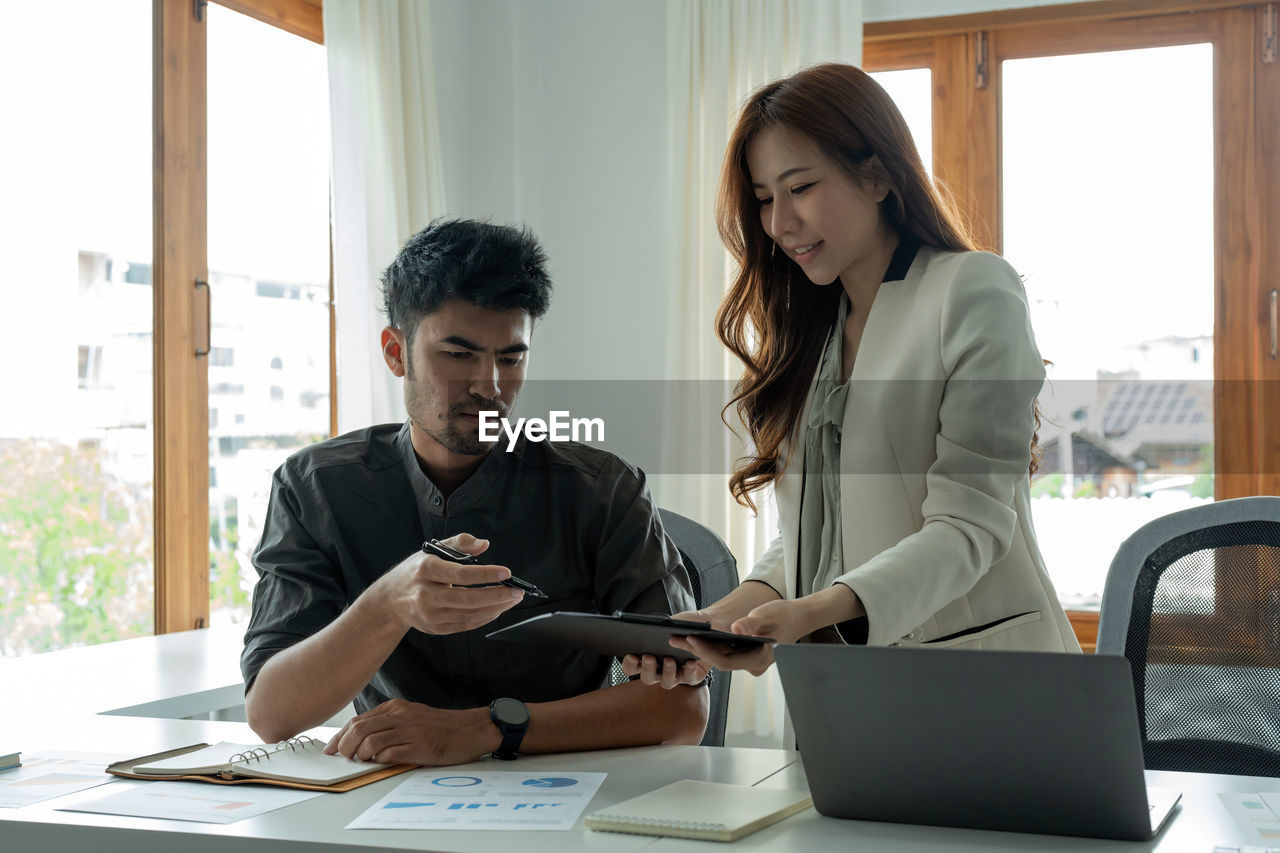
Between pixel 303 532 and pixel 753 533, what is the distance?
85.7 inches

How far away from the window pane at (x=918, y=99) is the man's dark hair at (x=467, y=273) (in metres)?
→ 2.28

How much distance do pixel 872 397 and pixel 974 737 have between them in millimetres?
605

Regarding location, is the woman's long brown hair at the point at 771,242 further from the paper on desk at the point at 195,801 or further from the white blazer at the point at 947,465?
the paper on desk at the point at 195,801

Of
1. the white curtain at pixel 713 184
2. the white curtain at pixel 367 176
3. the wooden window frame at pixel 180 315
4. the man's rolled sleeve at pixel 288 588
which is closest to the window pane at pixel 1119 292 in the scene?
the white curtain at pixel 713 184

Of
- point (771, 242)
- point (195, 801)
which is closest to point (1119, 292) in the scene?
point (771, 242)

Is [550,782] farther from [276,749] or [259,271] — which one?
[259,271]

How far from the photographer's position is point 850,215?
1.49 metres

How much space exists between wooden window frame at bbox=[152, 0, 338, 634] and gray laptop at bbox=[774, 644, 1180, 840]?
2.31m

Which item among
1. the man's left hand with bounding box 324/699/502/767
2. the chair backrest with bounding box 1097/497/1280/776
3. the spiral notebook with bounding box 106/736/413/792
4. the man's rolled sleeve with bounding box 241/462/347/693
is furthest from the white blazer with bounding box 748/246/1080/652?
the man's rolled sleeve with bounding box 241/462/347/693

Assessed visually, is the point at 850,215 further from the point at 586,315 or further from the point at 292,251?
the point at 586,315

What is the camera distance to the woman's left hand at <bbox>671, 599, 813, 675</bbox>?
3.96 feet

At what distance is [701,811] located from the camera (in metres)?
1.01

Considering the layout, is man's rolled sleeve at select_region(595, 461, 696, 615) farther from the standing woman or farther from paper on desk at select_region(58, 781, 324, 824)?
paper on desk at select_region(58, 781, 324, 824)

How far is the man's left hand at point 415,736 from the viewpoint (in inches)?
48.8
